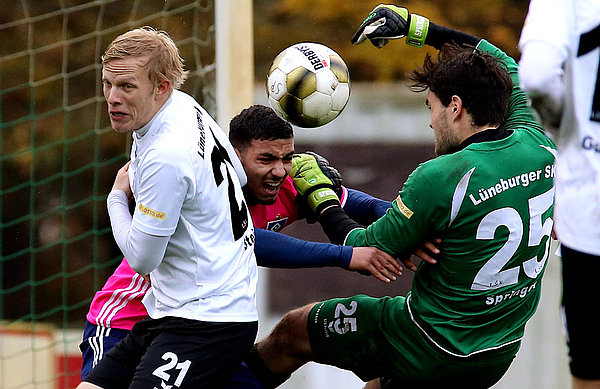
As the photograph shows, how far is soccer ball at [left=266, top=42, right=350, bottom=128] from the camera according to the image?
4117mm

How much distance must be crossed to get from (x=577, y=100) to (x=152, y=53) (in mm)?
1554

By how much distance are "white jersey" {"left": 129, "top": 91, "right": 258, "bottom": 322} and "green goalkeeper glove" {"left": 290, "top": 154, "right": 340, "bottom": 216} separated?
2.07ft

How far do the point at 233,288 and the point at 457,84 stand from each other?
3.88 ft

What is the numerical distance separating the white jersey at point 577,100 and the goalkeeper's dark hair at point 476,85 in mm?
968

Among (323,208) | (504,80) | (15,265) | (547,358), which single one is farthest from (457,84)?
(15,265)

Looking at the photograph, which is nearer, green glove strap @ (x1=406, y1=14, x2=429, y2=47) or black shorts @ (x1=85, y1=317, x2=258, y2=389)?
black shorts @ (x1=85, y1=317, x2=258, y2=389)

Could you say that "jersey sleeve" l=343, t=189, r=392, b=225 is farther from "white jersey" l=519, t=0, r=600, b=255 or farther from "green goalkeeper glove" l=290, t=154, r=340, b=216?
"white jersey" l=519, t=0, r=600, b=255

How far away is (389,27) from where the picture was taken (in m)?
4.28

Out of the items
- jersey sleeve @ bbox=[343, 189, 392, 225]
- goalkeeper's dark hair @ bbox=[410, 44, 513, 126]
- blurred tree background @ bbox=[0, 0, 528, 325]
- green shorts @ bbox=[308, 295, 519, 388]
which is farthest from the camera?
blurred tree background @ bbox=[0, 0, 528, 325]

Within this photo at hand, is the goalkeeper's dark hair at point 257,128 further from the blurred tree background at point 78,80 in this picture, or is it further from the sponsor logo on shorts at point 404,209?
the blurred tree background at point 78,80

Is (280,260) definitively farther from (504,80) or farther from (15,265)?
(15,265)

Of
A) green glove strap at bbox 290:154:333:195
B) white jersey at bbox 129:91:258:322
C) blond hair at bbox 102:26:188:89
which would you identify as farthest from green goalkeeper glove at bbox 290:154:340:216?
blond hair at bbox 102:26:188:89

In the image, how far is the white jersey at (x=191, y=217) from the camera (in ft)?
10.6

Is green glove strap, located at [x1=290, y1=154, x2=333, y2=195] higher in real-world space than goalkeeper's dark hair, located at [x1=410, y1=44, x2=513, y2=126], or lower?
lower
